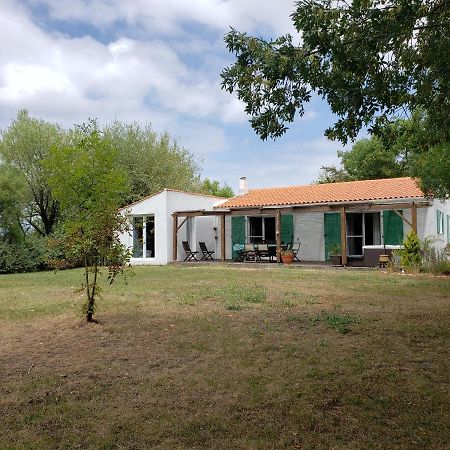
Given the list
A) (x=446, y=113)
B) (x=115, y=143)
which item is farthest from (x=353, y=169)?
(x=446, y=113)

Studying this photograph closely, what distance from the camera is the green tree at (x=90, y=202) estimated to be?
742 cm

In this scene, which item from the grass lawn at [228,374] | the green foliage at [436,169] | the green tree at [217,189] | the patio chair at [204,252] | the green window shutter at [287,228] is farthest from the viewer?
the green tree at [217,189]

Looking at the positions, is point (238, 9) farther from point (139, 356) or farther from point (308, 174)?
point (308, 174)

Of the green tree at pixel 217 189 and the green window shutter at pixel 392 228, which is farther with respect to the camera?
the green tree at pixel 217 189

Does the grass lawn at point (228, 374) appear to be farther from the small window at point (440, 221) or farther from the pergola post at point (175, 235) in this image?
the pergola post at point (175, 235)

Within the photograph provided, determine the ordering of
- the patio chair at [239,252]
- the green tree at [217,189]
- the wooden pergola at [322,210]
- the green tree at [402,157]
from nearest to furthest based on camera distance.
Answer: the green tree at [402,157], the wooden pergola at [322,210], the patio chair at [239,252], the green tree at [217,189]

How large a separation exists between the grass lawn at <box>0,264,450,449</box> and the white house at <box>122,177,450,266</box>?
9.52 meters

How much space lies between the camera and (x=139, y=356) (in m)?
5.81

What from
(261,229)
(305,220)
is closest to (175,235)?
(261,229)

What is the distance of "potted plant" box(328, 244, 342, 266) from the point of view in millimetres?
18016

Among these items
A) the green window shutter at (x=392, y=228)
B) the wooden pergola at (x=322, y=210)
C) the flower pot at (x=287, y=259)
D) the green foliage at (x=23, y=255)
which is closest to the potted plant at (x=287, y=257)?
the flower pot at (x=287, y=259)

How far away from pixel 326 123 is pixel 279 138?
96 cm

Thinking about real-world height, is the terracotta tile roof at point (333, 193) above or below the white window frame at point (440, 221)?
above

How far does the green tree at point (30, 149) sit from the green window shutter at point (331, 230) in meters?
14.5
